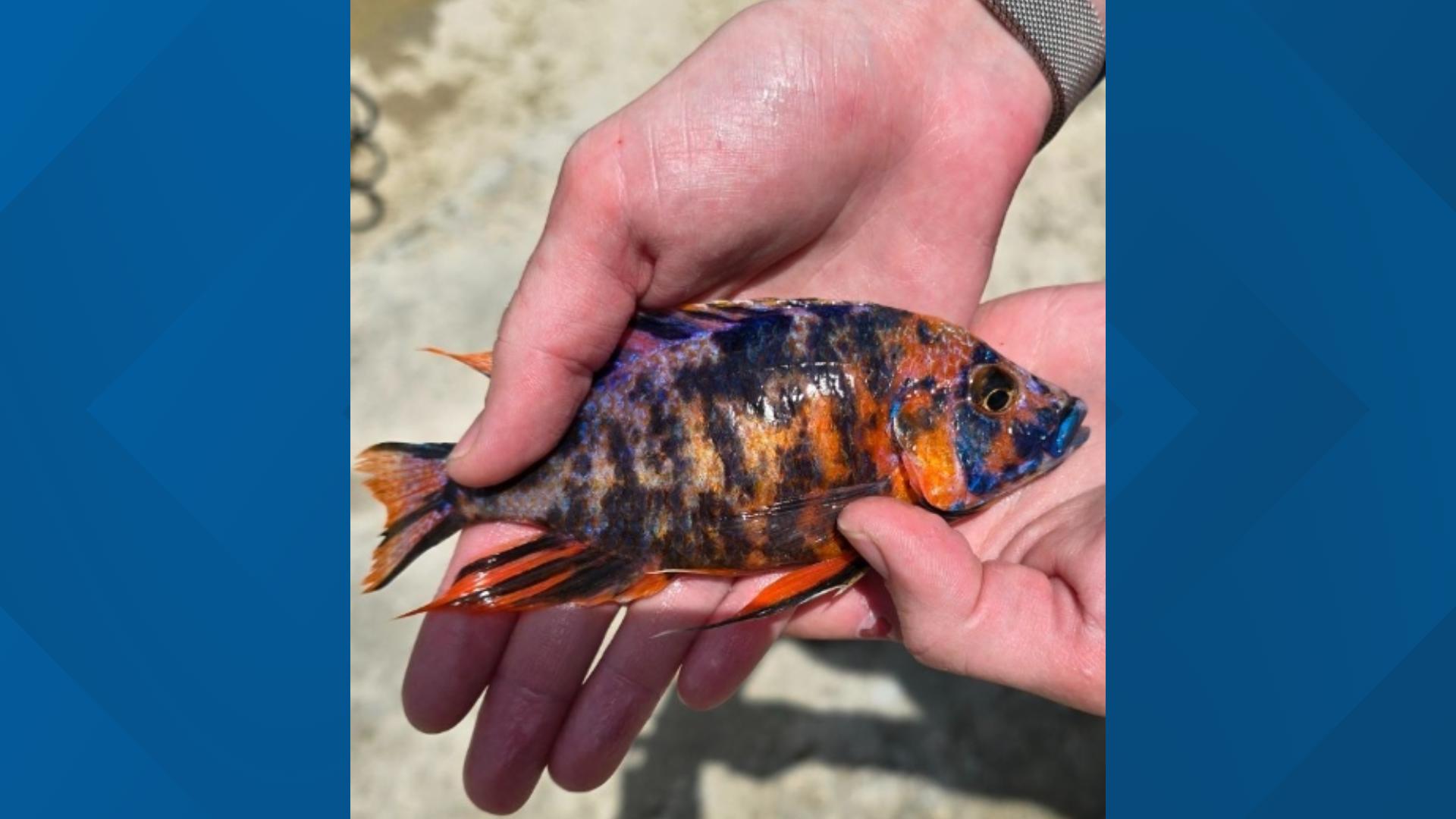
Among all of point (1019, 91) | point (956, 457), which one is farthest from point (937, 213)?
point (956, 457)

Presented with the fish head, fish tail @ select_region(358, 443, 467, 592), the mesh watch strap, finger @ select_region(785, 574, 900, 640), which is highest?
the mesh watch strap

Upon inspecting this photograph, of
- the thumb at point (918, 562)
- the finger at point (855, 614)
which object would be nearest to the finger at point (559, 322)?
the thumb at point (918, 562)

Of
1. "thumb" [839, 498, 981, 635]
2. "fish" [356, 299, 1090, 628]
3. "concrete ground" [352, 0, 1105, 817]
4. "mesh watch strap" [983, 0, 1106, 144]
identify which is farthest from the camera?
"concrete ground" [352, 0, 1105, 817]

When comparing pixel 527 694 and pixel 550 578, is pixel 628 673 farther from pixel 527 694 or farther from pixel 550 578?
pixel 550 578

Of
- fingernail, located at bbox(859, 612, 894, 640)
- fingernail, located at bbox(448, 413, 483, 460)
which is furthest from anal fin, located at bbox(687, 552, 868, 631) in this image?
fingernail, located at bbox(448, 413, 483, 460)

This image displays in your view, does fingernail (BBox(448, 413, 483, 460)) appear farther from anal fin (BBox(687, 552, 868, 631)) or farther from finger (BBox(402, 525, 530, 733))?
anal fin (BBox(687, 552, 868, 631))

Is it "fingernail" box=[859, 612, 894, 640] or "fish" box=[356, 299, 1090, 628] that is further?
"fingernail" box=[859, 612, 894, 640]

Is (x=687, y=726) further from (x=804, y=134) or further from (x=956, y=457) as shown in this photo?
(x=804, y=134)

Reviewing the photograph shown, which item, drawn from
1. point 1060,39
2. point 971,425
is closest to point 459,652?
point 971,425
